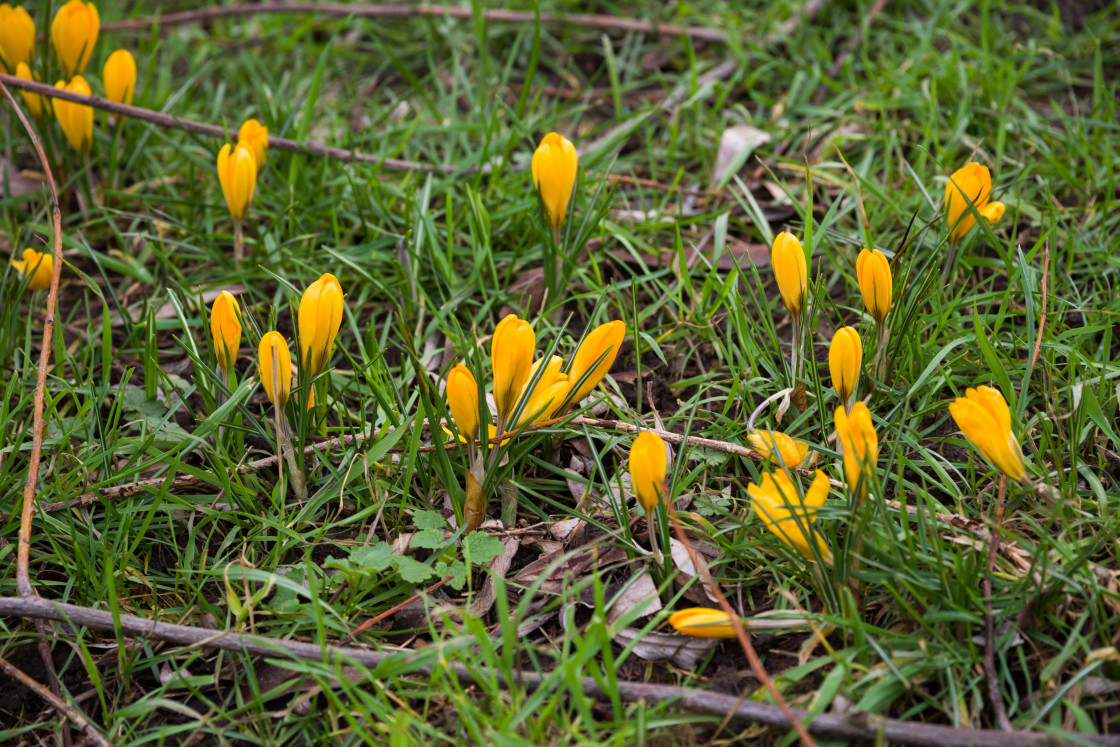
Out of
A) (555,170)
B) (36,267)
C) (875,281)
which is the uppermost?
(555,170)

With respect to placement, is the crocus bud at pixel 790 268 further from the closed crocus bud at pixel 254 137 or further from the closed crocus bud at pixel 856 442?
the closed crocus bud at pixel 254 137

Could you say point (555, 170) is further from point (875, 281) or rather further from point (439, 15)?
point (439, 15)

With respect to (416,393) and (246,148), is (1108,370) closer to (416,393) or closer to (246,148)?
(416,393)

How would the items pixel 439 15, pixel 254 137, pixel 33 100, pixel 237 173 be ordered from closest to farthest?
pixel 237 173
pixel 254 137
pixel 33 100
pixel 439 15

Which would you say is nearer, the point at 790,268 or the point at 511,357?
the point at 511,357

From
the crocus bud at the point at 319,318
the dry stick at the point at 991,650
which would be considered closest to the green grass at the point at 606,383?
the dry stick at the point at 991,650

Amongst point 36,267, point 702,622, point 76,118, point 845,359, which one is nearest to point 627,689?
point 702,622
